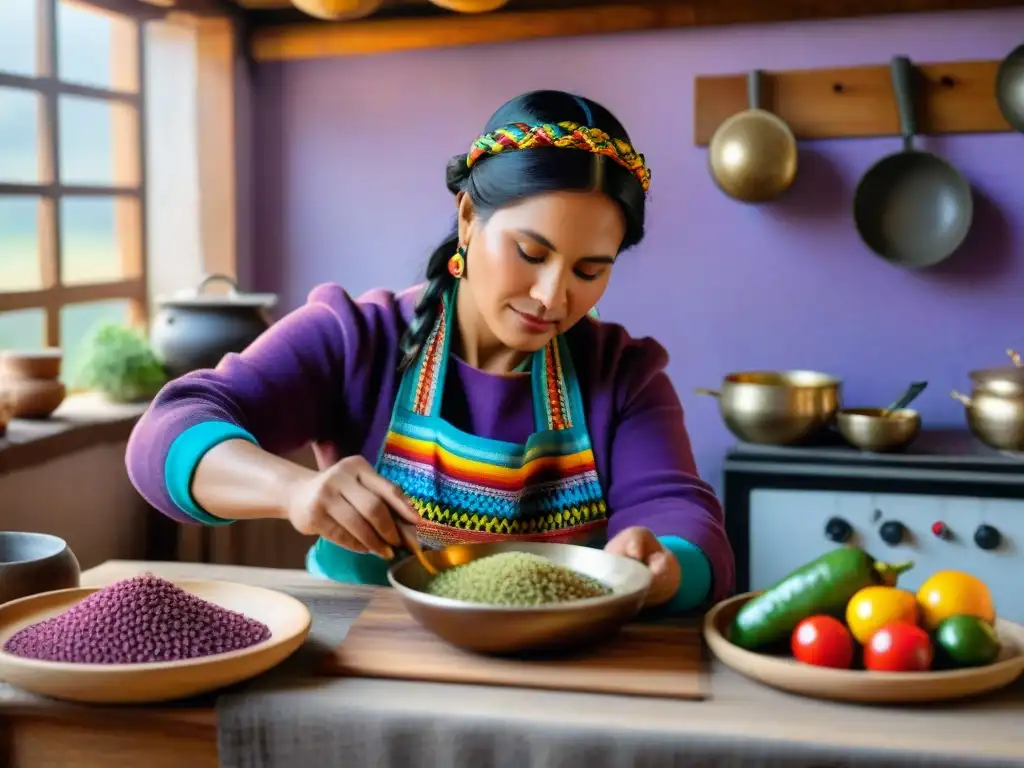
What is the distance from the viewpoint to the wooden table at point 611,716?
3.16 feet

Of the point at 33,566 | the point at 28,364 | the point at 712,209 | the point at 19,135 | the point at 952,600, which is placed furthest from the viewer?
the point at 712,209

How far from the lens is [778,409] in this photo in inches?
99.3

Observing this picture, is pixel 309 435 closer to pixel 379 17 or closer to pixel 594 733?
pixel 594 733

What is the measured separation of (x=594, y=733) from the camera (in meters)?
0.96

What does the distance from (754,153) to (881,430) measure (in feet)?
2.60

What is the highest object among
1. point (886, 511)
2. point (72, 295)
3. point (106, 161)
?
point (106, 161)

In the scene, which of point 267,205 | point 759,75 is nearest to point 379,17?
point 267,205

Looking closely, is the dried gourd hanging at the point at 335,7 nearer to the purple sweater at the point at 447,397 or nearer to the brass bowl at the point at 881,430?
the purple sweater at the point at 447,397

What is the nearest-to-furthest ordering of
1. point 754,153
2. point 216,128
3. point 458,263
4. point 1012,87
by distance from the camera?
point 458,263, point 1012,87, point 754,153, point 216,128

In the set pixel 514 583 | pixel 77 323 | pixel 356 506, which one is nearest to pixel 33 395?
pixel 77 323

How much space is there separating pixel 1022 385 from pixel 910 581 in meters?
Result: 0.51

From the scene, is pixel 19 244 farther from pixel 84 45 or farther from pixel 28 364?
pixel 84 45

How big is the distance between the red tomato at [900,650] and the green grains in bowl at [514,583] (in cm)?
→ 28

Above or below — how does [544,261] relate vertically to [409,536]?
above
